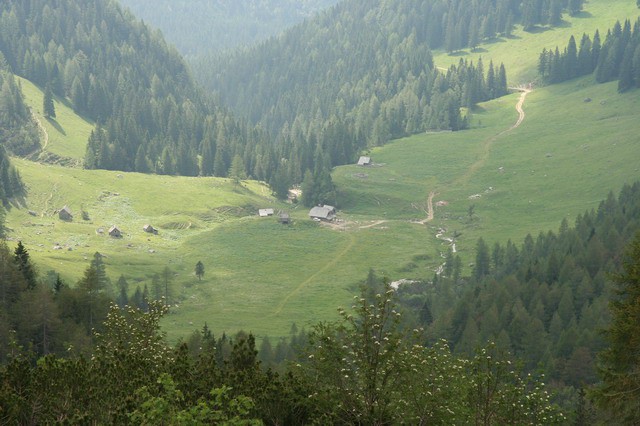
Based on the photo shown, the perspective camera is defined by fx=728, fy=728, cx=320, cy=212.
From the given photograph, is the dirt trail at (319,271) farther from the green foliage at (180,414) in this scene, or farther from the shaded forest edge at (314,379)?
the green foliage at (180,414)

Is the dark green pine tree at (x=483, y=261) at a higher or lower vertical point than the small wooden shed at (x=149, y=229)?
lower

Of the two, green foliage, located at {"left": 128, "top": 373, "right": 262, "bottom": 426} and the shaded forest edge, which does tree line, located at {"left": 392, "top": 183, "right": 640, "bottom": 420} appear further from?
green foliage, located at {"left": 128, "top": 373, "right": 262, "bottom": 426}

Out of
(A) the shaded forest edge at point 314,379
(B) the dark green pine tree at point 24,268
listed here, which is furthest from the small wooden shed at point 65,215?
(A) the shaded forest edge at point 314,379

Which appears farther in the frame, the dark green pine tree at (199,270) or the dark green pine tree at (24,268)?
the dark green pine tree at (199,270)

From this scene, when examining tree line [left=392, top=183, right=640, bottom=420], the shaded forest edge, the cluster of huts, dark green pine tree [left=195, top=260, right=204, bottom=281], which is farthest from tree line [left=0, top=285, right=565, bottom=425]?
the cluster of huts

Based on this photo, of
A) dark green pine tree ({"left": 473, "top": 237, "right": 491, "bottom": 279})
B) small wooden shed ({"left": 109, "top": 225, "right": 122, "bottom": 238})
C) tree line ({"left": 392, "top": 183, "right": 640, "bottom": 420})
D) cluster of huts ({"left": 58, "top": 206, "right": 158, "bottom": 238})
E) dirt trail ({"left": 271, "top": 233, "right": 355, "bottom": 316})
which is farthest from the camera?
cluster of huts ({"left": 58, "top": 206, "right": 158, "bottom": 238})

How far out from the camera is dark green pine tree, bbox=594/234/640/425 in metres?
36.5

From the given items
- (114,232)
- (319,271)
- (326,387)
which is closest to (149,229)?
(114,232)

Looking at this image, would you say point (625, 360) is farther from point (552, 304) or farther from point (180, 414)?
point (552, 304)

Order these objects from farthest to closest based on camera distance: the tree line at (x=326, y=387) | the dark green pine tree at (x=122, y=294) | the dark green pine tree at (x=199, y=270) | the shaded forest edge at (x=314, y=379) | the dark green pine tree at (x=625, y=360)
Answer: the dark green pine tree at (x=199, y=270) < the dark green pine tree at (x=122, y=294) < the dark green pine tree at (x=625, y=360) < the tree line at (x=326, y=387) < the shaded forest edge at (x=314, y=379)

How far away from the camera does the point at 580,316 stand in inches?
4660

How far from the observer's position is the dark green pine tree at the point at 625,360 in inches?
1438

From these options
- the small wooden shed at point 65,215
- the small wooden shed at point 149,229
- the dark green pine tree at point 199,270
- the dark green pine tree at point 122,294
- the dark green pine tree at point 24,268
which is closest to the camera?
the dark green pine tree at point 24,268

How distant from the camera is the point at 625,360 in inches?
1522
